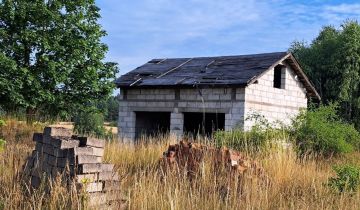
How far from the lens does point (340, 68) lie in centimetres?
2833

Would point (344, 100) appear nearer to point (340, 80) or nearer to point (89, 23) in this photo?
point (340, 80)

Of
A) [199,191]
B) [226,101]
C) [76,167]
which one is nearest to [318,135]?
[226,101]

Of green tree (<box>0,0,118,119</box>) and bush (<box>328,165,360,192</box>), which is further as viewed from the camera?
green tree (<box>0,0,118,119</box>)

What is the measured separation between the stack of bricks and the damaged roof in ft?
36.2

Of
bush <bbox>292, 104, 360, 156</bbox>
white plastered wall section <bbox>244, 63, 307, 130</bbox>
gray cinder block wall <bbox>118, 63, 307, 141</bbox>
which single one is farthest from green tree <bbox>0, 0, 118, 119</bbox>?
bush <bbox>292, 104, 360, 156</bbox>

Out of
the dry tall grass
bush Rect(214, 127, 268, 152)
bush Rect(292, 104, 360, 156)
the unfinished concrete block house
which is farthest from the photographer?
the unfinished concrete block house

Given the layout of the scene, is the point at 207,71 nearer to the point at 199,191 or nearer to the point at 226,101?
the point at 226,101

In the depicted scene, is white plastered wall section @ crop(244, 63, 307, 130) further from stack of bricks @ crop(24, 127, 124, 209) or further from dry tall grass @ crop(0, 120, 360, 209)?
stack of bricks @ crop(24, 127, 124, 209)

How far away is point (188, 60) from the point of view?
829 inches

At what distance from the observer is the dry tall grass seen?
4.99 metres

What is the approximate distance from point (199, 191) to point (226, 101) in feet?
38.4

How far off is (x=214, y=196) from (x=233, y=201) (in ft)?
0.77

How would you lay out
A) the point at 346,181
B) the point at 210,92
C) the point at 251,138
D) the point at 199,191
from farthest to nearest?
the point at 210,92 < the point at 251,138 < the point at 346,181 < the point at 199,191

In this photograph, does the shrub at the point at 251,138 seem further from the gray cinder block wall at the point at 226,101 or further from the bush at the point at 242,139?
the gray cinder block wall at the point at 226,101
